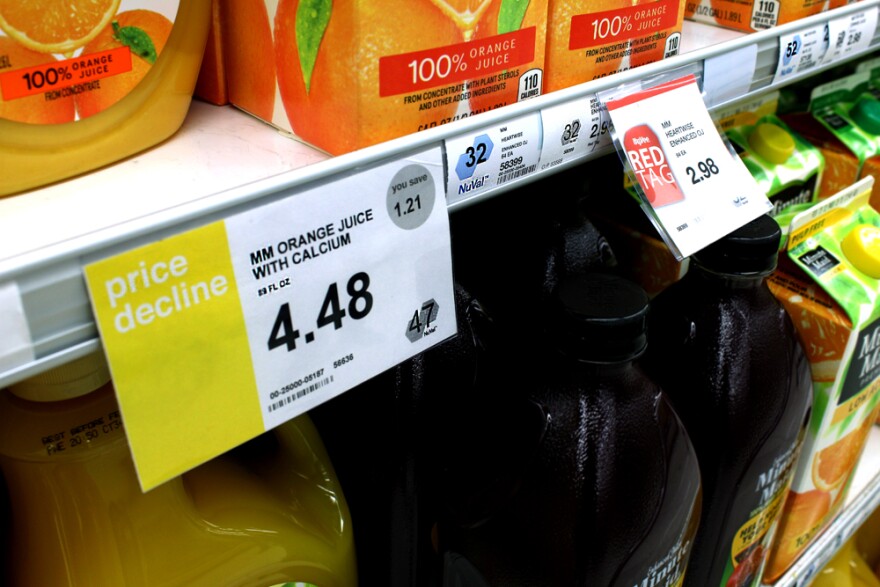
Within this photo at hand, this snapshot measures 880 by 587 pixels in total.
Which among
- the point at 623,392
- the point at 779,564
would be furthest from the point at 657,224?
the point at 779,564

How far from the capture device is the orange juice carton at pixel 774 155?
44.4 inches

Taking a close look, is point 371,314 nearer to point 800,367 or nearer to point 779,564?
point 800,367

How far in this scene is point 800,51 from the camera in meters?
0.88

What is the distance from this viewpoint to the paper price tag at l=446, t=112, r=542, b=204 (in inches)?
22.6

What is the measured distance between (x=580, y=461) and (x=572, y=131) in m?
0.27

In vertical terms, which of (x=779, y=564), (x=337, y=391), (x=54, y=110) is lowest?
(x=779, y=564)

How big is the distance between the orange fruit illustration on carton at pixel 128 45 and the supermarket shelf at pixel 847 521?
1.05m

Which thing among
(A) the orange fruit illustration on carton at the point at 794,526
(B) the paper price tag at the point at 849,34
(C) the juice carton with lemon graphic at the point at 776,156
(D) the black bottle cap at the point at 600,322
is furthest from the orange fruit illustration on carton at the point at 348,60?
(A) the orange fruit illustration on carton at the point at 794,526

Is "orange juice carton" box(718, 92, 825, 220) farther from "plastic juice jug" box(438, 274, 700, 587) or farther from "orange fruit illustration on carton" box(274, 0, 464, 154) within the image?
"orange fruit illustration on carton" box(274, 0, 464, 154)

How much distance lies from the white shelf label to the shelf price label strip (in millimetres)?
34

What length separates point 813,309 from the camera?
993 mm

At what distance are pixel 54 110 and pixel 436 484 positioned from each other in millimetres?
474

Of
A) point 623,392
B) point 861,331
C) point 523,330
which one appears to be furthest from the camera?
point 861,331

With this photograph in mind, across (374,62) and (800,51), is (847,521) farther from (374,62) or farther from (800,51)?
(374,62)
